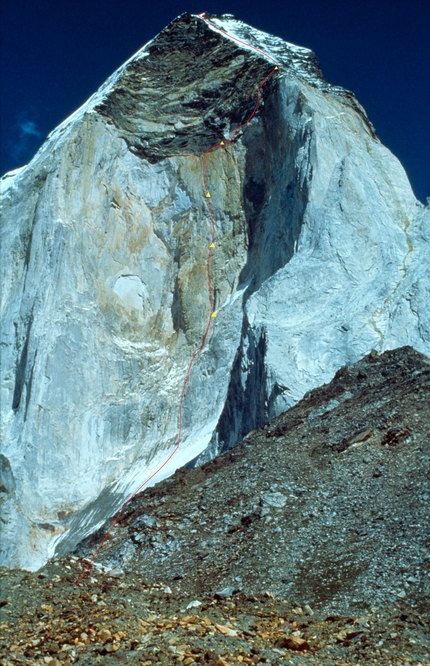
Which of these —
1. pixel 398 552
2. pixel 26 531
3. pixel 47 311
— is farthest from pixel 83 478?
pixel 398 552

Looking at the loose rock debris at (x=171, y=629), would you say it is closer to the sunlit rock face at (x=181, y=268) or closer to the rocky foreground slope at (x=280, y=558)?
the rocky foreground slope at (x=280, y=558)

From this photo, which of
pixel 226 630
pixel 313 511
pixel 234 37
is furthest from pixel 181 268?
pixel 226 630

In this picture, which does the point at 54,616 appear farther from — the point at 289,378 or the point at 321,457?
the point at 289,378

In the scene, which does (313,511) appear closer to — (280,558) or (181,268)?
(280,558)

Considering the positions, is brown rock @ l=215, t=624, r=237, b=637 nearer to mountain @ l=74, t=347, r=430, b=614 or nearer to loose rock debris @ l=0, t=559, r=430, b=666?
loose rock debris @ l=0, t=559, r=430, b=666

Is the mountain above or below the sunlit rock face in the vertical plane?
below

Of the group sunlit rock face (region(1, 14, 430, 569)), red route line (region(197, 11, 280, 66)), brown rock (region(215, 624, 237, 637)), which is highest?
red route line (region(197, 11, 280, 66))

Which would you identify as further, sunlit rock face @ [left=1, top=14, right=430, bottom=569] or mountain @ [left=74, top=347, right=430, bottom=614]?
sunlit rock face @ [left=1, top=14, right=430, bottom=569]

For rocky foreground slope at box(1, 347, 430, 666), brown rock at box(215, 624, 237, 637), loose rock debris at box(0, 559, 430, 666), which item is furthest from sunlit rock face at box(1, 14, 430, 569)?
brown rock at box(215, 624, 237, 637)
